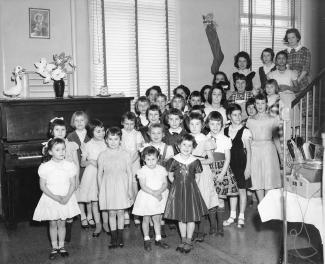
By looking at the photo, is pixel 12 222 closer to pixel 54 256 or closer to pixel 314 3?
pixel 54 256

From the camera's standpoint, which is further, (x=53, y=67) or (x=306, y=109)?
(x=53, y=67)

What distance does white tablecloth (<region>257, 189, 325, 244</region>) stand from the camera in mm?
2906

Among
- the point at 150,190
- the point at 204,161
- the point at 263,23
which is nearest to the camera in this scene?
the point at 150,190

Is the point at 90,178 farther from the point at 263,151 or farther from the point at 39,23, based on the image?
the point at 39,23

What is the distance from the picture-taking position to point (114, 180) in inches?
161

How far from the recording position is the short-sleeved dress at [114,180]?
159 inches

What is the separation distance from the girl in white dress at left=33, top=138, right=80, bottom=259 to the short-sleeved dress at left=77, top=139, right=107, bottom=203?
0.50 meters

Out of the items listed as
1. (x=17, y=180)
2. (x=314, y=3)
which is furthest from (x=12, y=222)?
(x=314, y=3)

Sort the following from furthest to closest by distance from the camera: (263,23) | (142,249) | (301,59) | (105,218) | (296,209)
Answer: (263,23), (301,59), (105,218), (142,249), (296,209)

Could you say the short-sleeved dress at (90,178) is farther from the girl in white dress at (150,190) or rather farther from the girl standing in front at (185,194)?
the girl standing in front at (185,194)

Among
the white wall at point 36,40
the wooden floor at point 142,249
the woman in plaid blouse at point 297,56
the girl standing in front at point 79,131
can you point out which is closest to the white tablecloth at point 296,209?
the wooden floor at point 142,249

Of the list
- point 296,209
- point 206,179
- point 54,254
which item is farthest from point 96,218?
point 296,209

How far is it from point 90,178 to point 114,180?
464 mm

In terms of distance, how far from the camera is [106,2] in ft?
20.0
